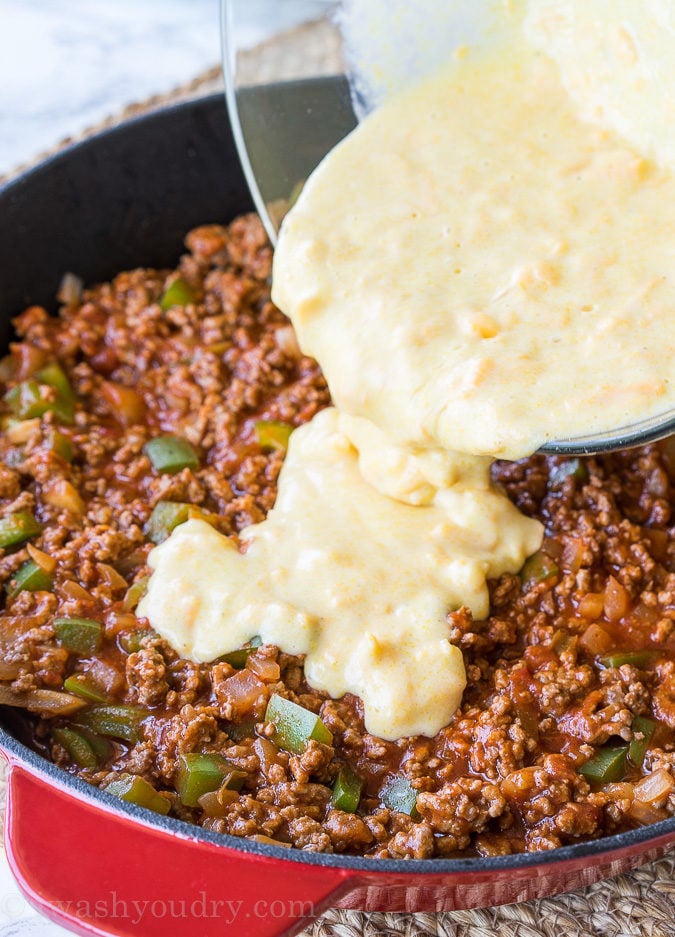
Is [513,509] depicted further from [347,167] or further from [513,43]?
[513,43]

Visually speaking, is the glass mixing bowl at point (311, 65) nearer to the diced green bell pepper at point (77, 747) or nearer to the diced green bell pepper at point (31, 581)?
the diced green bell pepper at point (31, 581)

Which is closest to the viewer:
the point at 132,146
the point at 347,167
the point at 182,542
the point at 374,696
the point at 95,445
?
the point at 374,696

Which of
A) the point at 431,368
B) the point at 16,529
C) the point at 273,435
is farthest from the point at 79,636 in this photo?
Answer: the point at 431,368

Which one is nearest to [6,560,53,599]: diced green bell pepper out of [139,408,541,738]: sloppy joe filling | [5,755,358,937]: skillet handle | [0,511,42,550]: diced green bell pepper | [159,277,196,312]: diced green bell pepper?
[0,511,42,550]: diced green bell pepper

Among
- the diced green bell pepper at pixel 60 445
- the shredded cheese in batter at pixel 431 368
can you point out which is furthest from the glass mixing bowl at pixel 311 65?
the diced green bell pepper at pixel 60 445

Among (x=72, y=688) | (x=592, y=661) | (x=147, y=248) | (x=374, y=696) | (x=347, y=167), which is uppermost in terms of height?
(x=347, y=167)

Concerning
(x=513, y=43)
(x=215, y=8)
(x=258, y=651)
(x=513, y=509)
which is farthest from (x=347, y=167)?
(x=215, y=8)

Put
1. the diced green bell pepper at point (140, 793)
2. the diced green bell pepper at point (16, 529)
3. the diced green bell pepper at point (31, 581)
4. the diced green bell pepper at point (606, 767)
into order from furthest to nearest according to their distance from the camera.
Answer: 1. the diced green bell pepper at point (16, 529)
2. the diced green bell pepper at point (31, 581)
3. the diced green bell pepper at point (606, 767)
4. the diced green bell pepper at point (140, 793)
